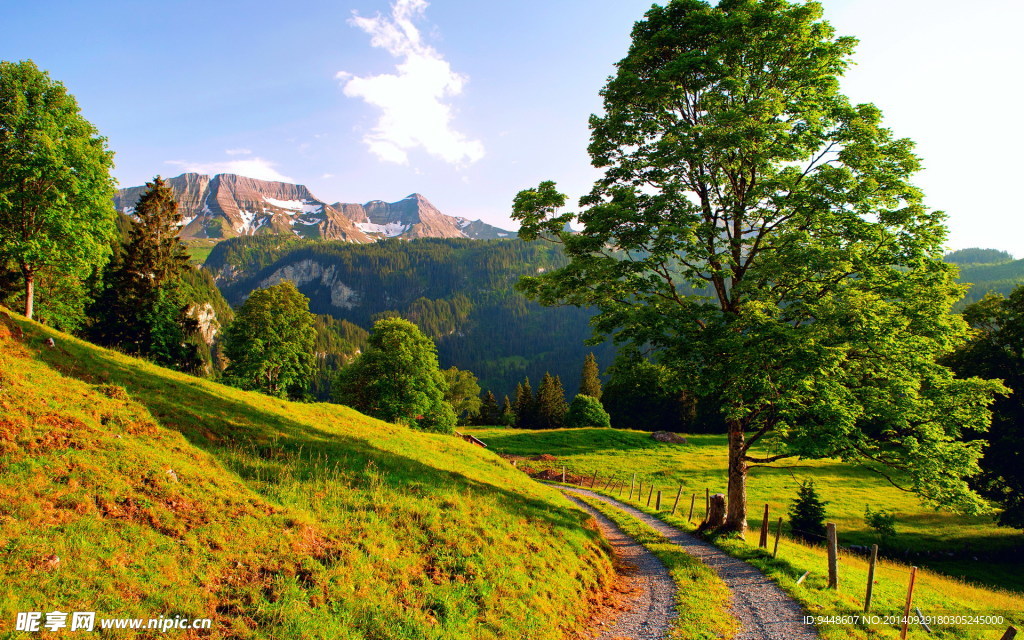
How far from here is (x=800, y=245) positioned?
49.6ft

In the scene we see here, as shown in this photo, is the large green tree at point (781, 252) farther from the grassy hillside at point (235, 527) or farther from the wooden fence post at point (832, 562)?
the grassy hillside at point (235, 527)

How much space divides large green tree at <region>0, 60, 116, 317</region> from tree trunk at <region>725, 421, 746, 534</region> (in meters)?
39.3

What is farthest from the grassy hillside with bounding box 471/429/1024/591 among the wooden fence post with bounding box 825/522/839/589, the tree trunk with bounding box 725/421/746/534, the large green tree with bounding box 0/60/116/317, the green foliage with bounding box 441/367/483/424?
the green foliage with bounding box 441/367/483/424

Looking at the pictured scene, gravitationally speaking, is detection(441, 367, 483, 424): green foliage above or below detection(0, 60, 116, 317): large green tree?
below

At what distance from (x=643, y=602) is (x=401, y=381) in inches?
1659

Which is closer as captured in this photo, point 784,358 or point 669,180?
point 784,358

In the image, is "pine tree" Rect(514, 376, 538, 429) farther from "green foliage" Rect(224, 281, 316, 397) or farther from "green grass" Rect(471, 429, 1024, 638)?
"green foliage" Rect(224, 281, 316, 397)

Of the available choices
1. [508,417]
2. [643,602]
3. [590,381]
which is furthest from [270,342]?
[590,381]

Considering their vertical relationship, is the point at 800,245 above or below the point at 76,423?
above

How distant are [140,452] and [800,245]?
19544mm

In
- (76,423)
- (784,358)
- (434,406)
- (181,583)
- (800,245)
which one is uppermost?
(800,245)

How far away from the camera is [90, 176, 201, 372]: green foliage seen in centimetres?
3953

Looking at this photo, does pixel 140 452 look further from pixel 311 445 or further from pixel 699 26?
pixel 699 26

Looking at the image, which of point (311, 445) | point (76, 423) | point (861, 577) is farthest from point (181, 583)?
point (861, 577)
